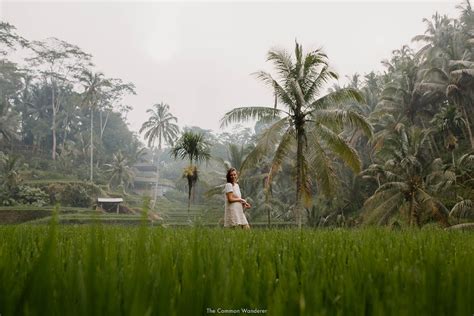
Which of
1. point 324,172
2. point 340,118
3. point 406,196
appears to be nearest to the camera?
point 324,172

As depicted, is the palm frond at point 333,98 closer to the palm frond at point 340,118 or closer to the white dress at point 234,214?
the palm frond at point 340,118

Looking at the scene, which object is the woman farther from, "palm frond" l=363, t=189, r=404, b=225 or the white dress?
"palm frond" l=363, t=189, r=404, b=225

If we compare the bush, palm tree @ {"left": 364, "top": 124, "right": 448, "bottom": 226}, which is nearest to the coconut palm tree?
the bush

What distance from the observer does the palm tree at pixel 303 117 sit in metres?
13.6

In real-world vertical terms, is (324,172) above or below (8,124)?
below

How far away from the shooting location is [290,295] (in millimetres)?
851

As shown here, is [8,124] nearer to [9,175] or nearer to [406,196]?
[9,175]

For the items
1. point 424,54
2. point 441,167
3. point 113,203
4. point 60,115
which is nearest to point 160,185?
point 60,115

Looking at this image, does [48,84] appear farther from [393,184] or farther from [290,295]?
[290,295]

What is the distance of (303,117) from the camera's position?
48.3 feet

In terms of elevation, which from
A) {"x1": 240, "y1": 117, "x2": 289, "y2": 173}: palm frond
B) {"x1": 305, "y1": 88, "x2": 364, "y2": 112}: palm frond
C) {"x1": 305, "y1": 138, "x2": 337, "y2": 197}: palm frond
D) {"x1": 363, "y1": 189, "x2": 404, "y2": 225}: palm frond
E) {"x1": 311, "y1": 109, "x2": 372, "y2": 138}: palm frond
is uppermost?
{"x1": 305, "y1": 88, "x2": 364, "y2": 112}: palm frond

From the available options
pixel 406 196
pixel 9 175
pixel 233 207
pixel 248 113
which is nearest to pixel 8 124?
pixel 9 175

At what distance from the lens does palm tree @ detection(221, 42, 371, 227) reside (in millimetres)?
13602

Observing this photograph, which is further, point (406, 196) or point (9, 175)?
point (9, 175)
